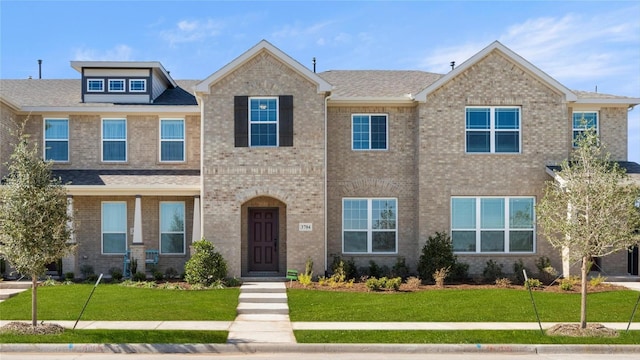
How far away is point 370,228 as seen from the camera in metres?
22.1

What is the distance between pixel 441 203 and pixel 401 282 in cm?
317

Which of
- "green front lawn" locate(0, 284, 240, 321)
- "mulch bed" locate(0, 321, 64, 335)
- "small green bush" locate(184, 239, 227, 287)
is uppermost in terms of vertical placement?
"small green bush" locate(184, 239, 227, 287)

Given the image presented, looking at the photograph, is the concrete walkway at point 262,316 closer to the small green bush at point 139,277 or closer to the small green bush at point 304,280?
the small green bush at point 304,280

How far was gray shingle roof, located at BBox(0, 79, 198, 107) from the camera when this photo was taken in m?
23.6

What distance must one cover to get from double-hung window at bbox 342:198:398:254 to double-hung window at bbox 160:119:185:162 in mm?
6484

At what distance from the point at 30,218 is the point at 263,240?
390 inches

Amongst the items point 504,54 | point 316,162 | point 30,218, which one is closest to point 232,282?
point 316,162

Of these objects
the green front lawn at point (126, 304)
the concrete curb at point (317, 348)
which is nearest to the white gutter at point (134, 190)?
the green front lawn at point (126, 304)

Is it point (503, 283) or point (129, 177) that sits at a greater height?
point (129, 177)

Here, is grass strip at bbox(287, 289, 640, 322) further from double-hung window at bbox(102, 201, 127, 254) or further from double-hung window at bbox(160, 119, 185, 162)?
double-hung window at bbox(160, 119, 185, 162)

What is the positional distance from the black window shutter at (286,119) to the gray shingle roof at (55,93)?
4.85 metres

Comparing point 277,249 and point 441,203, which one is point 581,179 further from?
point 277,249

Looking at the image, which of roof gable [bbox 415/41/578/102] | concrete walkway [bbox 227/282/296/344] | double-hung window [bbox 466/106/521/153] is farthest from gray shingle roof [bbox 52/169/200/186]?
double-hung window [bbox 466/106/521/153]

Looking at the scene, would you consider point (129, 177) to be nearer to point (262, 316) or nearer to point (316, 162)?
point (316, 162)
